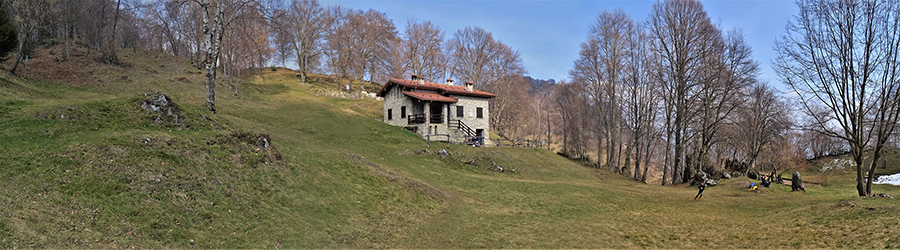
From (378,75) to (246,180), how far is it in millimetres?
45159

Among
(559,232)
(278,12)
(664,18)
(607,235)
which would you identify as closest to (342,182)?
(559,232)

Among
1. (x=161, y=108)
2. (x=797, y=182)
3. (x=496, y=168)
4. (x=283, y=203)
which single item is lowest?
(x=797, y=182)

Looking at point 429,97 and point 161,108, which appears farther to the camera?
point 429,97

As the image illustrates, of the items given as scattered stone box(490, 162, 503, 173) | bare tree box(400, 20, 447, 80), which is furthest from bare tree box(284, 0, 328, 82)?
scattered stone box(490, 162, 503, 173)

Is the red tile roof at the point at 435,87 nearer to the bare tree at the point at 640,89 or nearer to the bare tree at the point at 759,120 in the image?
the bare tree at the point at 640,89

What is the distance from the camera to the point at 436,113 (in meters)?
36.2

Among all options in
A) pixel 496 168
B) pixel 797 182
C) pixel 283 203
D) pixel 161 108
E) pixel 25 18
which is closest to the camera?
pixel 283 203

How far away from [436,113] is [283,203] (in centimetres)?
2567

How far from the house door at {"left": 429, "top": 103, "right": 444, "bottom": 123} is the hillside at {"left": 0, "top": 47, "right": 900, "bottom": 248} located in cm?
1390

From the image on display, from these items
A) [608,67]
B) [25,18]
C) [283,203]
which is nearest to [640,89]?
[608,67]

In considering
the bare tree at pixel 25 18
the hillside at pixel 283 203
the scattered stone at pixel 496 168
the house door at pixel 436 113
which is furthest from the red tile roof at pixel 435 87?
the bare tree at pixel 25 18

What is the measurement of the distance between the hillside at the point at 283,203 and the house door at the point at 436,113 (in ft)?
45.6

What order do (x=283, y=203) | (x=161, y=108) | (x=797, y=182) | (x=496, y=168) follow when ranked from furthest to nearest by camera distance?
1. (x=496, y=168)
2. (x=797, y=182)
3. (x=161, y=108)
4. (x=283, y=203)

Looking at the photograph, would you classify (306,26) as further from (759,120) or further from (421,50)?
(759,120)
